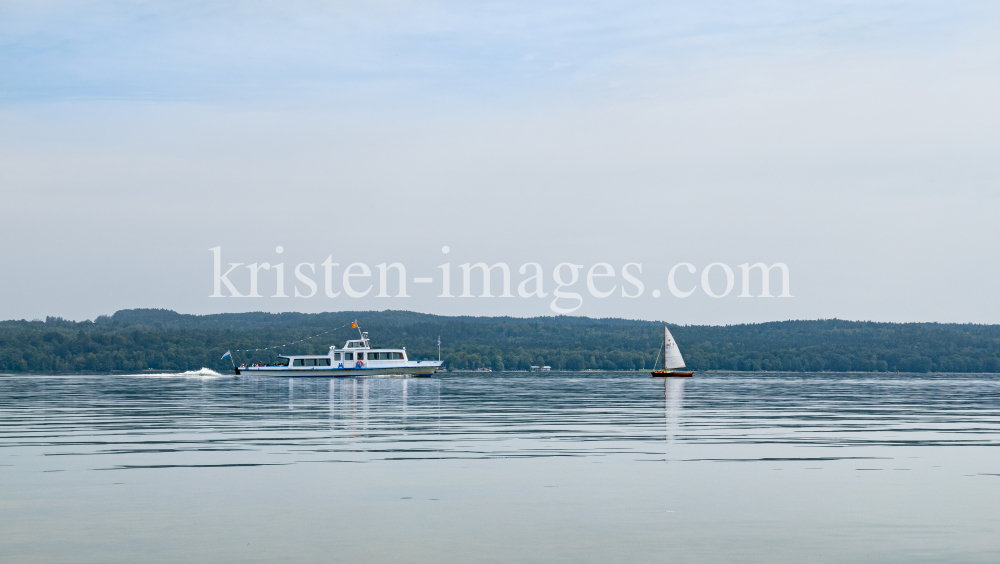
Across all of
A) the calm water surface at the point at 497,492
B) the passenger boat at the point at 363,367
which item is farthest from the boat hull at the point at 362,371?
the calm water surface at the point at 497,492

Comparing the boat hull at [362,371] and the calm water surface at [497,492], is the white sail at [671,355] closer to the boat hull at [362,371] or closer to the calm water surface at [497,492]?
the boat hull at [362,371]

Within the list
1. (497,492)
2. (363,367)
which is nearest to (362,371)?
(363,367)

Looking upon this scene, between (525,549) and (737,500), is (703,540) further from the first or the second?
(737,500)

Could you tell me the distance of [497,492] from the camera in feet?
98.5

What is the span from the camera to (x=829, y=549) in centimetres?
2220

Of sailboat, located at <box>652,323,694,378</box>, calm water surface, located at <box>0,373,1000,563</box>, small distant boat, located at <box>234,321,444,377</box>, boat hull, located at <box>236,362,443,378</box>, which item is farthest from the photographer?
sailboat, located at <box>652,323,694,378</box>

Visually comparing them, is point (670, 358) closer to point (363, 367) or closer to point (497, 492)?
point (363, 367)

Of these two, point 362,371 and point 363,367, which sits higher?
point 363,367

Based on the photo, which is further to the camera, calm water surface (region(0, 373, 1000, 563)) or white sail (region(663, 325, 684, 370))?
white sail (region(663, 325, 684, 370))

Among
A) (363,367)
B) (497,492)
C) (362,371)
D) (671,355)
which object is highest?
(671,355)

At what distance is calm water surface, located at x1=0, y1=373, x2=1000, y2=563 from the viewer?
2228cm

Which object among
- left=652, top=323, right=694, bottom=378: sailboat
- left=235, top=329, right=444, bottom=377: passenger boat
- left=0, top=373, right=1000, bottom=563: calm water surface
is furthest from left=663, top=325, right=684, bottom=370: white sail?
left=0, top=373, right=1000, bottom=563: calm water surface

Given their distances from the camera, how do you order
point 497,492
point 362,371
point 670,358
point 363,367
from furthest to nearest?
point 670,358, point 363,367, point 362,371, point 497,492

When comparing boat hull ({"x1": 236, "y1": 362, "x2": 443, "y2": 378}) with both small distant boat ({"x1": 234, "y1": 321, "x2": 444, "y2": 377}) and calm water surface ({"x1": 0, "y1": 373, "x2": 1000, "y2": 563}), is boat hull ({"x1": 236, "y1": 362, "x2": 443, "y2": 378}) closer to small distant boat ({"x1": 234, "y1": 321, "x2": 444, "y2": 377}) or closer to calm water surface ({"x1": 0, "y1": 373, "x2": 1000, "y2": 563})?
small distant boat ({"x1": 234, "y1": 321, "x2": 444, "y2": 377})
